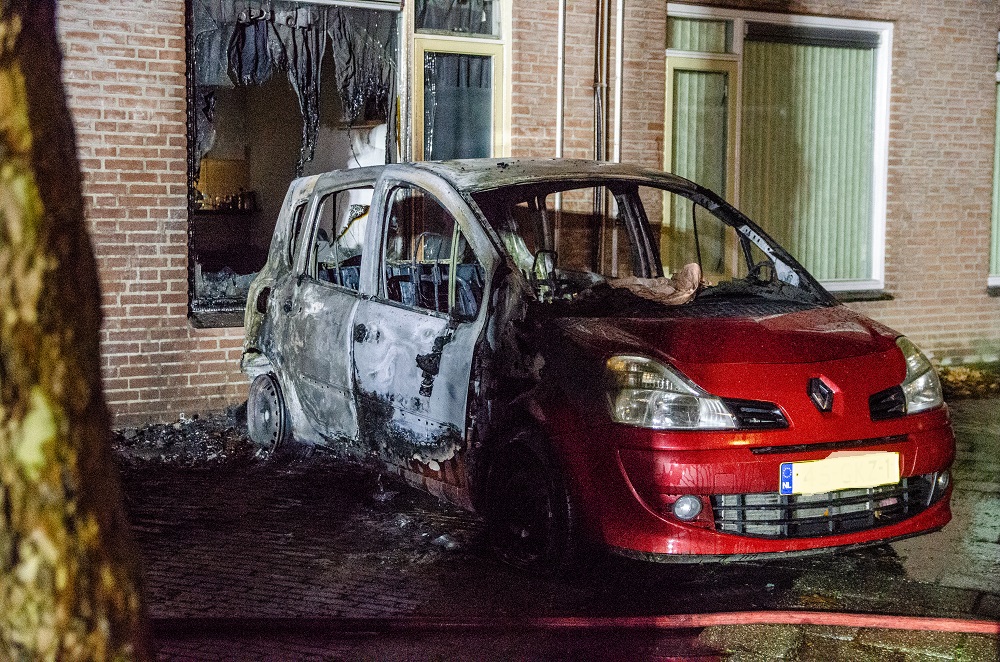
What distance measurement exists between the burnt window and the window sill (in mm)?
4532

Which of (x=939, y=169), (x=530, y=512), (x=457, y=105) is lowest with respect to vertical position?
(x=530, y=512)

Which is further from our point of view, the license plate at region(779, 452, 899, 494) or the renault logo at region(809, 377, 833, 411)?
the renault logo at region(809, 377, 833, 411)

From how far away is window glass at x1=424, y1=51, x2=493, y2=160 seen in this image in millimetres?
9781

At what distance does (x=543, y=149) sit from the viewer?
32.8ft

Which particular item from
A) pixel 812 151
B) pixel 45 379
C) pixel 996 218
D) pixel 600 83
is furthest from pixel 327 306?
pixel 996 218

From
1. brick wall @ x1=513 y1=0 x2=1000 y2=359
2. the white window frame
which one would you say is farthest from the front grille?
brick wall @ x1=513 y1=0 x2=1000 y2=359

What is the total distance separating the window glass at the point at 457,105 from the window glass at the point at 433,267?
88.3 inches

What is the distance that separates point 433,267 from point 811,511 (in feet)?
7.86

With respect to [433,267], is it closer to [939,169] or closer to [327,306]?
[327,306]

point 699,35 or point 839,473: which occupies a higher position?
point 699,35

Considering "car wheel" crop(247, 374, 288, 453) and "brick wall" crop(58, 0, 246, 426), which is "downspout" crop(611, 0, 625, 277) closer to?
"brick wall" crop(58, 0, 246, 426)

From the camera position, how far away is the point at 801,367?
495cm

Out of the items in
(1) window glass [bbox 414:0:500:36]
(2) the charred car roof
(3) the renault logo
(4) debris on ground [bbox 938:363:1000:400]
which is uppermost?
(1) window glass [bbox 414:0:500:36]

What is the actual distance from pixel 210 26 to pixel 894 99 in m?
A: 6.40
